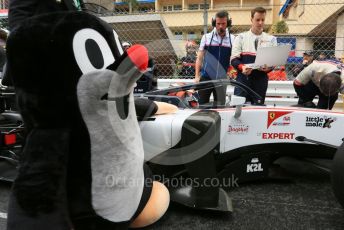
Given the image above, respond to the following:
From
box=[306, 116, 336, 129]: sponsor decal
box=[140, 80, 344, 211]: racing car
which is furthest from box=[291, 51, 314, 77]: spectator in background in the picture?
box=[306, 116, 336, 129]: sponsor decal

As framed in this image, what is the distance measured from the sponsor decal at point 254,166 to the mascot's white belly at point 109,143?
45.1 inches

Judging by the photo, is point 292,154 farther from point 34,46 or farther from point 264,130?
point 34,46

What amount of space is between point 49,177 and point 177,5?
20.1 m

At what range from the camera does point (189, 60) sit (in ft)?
15.9

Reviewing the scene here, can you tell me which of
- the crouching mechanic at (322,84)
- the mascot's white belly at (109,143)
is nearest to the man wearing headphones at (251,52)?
the crouching mechanic at (322,84)

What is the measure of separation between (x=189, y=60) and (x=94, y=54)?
3.99 metres

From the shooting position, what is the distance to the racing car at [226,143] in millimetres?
1583

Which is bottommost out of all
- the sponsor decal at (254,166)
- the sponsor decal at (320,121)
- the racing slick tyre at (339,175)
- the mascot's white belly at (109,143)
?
the sponsor decal at (254,166)

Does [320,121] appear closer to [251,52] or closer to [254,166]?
[254,166]

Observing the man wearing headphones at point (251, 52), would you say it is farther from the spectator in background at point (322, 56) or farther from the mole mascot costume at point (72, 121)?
the mole mascot costume at point (72, 121)

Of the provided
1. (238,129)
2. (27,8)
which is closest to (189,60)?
(238,129)

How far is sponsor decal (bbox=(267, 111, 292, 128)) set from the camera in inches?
76.3

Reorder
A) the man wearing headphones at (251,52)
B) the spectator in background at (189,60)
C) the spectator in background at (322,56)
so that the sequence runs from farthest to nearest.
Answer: the spectator in background at (189,60) < the spectator in background at (322,56) < the man wearing headphones at (251,52)

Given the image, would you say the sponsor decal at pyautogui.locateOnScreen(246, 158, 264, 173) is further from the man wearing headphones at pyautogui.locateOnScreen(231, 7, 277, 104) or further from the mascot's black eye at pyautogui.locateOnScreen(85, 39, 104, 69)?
the mascot's black eye at pyautogui.locateOnScreen(85, 39, 104, 69)
